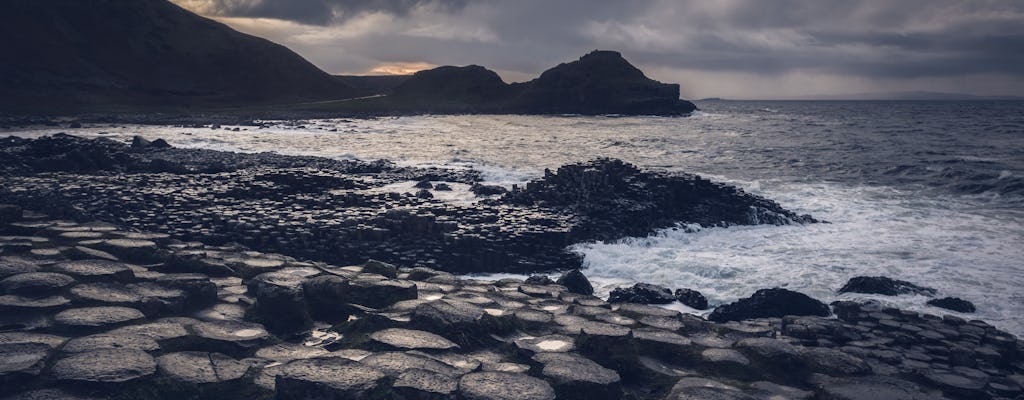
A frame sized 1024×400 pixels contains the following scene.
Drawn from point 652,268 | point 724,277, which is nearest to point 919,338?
point 724,277

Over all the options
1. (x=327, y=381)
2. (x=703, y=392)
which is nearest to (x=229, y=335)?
(x=327, y=381)

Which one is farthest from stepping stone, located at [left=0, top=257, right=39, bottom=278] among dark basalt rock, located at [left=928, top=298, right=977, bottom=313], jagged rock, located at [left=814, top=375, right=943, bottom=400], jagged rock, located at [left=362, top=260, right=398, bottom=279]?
dark basalt rock, located at [left=928, top=298, right=977, bottom=313]

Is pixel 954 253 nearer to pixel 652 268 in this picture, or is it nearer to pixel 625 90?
pixel 652 268

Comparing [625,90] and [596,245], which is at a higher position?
[625,90]

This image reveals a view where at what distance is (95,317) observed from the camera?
21.0 ft

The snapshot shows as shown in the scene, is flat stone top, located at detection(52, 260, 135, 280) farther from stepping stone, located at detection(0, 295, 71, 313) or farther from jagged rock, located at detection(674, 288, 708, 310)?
jagged rock, located at detection(674, 288, 708, 310)

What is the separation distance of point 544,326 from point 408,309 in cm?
181

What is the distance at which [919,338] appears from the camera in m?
9.78

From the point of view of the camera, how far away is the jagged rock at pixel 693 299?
1270 centimetres

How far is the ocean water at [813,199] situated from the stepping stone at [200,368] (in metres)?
9.49

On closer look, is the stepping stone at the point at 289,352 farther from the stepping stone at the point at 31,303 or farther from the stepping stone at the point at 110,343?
the stepping stone at the point at 31,303

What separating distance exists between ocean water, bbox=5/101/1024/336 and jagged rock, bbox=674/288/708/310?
2.26ft

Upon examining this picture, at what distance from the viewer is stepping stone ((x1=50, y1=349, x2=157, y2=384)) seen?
5.06 m

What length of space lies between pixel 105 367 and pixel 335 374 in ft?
6.55
